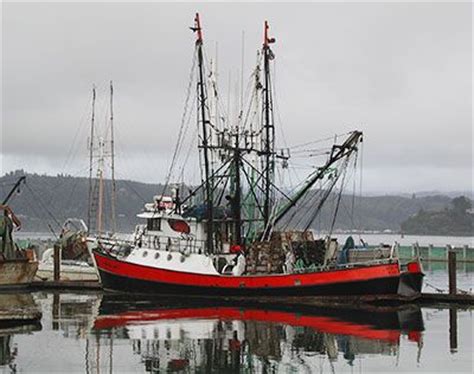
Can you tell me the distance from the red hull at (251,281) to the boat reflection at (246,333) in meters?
1.30

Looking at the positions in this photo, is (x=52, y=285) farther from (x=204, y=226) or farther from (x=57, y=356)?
(x=57, y=356)

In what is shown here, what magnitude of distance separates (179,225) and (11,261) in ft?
24.7

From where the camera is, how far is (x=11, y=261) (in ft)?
117

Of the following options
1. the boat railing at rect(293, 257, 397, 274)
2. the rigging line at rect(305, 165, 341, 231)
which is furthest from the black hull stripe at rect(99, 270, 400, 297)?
the rigging line at rect(305, 165, 341, 231)

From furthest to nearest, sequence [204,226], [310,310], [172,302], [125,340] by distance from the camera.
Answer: [204,226] → [172,302] → [310,310] → [125,340]

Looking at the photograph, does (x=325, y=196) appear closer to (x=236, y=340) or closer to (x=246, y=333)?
(x=246, y=333)

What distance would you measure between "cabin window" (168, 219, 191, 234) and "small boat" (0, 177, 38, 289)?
6575 mm

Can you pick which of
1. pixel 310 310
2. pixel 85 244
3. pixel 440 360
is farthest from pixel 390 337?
pixel 85 244

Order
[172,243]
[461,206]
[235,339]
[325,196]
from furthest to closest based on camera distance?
[461,206]
[172,243]
[325,196]
[235,339]

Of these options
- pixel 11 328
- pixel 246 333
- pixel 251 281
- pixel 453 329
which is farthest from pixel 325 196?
pixel 11 328

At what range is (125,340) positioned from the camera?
71.8ft

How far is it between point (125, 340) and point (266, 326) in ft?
16.1

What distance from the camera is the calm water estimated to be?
60.8 feet

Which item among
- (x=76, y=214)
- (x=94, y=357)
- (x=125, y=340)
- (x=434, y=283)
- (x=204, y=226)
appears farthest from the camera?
(x=76, y=214)
